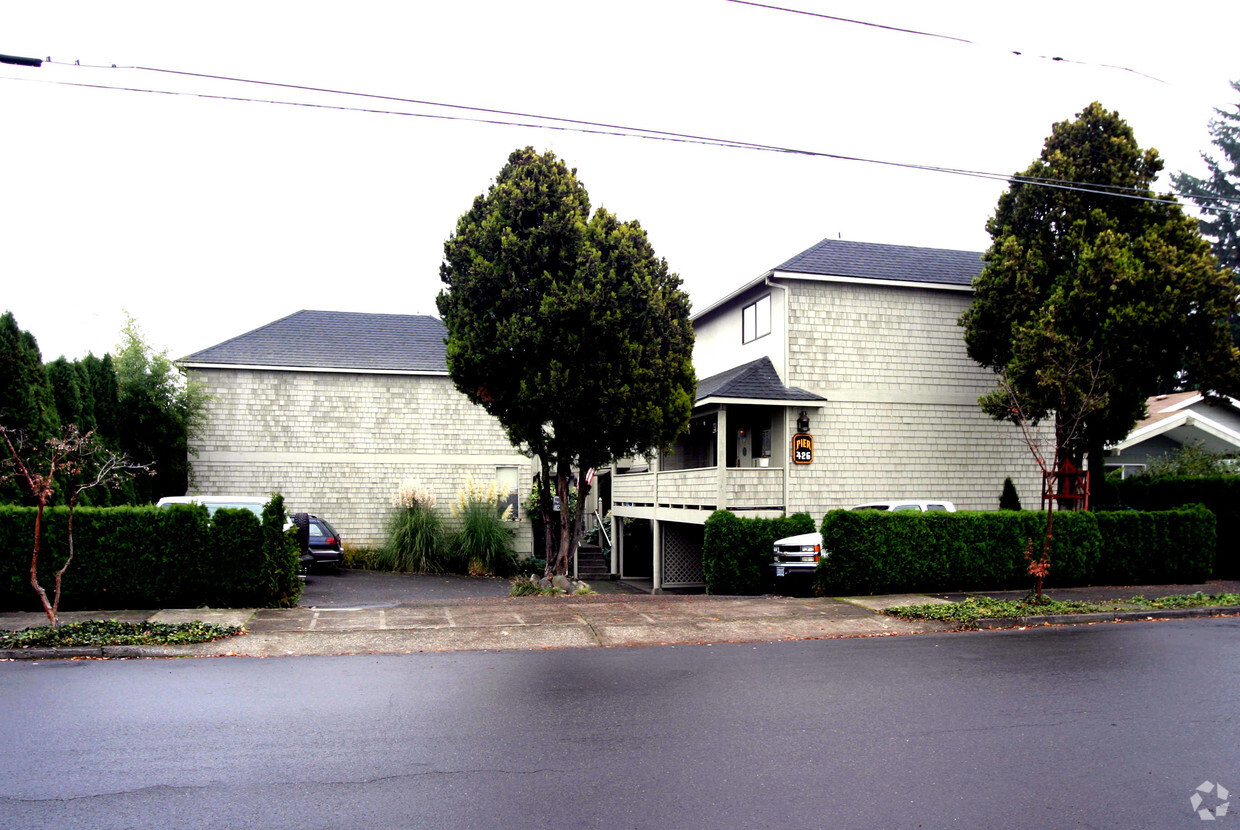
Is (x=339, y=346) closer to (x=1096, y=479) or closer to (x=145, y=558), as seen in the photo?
(x=145, y=558)

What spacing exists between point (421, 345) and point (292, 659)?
2032 cm

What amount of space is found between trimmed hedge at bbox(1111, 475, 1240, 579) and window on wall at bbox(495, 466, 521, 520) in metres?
16.2

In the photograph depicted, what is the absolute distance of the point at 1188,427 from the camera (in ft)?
88.9

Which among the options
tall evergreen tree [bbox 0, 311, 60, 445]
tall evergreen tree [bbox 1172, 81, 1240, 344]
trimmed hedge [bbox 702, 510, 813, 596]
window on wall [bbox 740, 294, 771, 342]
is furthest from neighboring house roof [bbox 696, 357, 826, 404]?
tall evergreen tree [bbox 1172, 81, 1240, 344]

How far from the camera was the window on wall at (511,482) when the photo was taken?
27609 mm

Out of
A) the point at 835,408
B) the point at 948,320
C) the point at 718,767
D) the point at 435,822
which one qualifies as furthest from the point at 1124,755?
the point at 948,320

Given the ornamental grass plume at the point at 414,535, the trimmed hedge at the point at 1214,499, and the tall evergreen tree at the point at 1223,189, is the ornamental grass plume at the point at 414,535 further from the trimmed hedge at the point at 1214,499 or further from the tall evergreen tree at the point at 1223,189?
the tall evergreen tree at the point at 1223,189

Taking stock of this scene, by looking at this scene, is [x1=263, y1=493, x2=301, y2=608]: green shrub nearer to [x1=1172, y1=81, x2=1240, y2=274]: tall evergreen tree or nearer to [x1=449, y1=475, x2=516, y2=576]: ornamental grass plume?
[x1=449, y1=475, x2=516, y2=576]: ornamental grass plume

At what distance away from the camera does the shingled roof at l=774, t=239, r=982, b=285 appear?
806 inches

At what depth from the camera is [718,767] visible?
5.55m

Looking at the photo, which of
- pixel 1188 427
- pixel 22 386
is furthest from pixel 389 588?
pixel 1188 427

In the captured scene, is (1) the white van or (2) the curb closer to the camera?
(2) the curb

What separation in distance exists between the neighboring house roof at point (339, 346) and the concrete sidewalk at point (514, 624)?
15.1 meters

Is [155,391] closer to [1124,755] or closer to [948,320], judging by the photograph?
[948,320]
